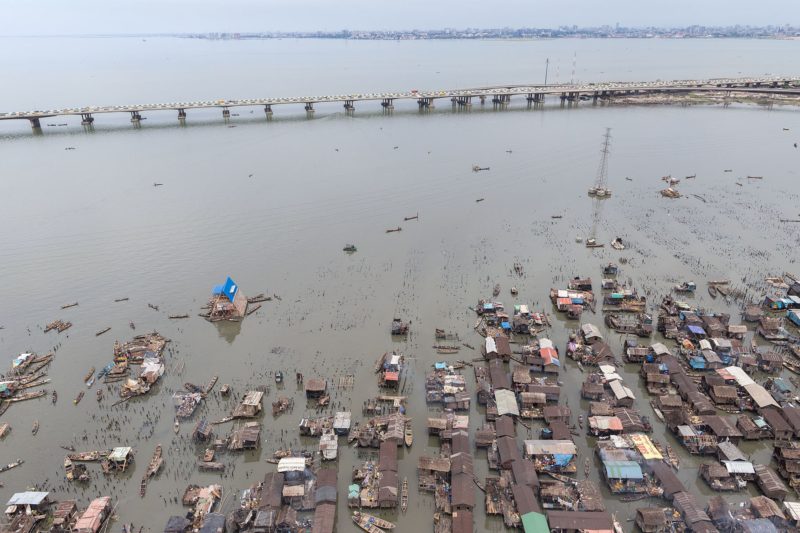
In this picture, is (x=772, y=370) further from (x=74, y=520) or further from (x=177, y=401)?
(x=74, y=520)

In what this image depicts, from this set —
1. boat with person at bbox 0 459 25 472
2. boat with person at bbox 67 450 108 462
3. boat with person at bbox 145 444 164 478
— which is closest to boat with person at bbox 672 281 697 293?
boat with person at bbox 145 444 164 478

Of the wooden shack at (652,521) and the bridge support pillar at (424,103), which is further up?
the bridge support pillar at (424,103)

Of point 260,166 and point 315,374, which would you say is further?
point 260,166

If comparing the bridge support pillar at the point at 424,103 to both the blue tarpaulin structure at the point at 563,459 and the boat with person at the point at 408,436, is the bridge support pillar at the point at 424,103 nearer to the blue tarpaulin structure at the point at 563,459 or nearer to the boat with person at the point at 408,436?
the boat with person at the point at 408,436

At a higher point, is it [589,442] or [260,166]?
[260,166]

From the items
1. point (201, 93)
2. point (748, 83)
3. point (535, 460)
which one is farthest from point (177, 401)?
point (748, 83)

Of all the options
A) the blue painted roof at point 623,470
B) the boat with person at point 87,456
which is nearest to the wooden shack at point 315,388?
the boat with person at point 87,456

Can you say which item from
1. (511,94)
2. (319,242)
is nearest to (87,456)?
→ (319,242)
